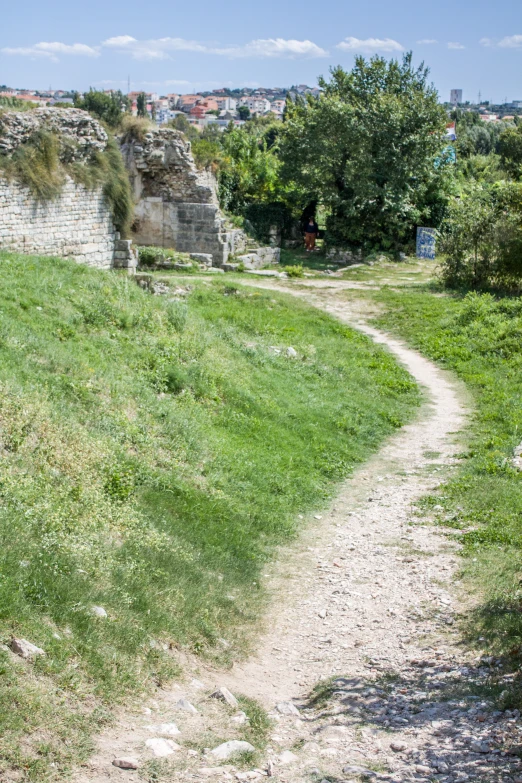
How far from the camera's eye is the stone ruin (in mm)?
23953

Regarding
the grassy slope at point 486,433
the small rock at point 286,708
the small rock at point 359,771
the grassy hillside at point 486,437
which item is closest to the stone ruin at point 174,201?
the grassy hillside at point 486,437

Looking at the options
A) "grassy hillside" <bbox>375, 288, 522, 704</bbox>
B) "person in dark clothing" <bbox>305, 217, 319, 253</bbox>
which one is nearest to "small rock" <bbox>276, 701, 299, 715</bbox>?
"grassy hillside" <bbox>375, 288, 522, 704</bbox>

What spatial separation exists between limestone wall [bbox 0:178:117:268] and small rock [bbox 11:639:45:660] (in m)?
12.9

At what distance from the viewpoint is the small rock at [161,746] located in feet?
13.4

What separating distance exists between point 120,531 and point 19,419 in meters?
1.50

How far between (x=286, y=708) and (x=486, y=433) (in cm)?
724

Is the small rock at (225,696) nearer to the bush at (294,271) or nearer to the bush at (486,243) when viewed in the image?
the bush at (486,243)

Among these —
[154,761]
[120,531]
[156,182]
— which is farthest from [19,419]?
[156,182]

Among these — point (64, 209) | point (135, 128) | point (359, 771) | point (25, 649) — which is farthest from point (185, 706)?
point (135, 128)

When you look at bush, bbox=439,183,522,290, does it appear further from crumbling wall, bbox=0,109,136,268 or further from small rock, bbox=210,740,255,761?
small rock, bbox=210,740,255,761

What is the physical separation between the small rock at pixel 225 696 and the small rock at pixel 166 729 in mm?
521

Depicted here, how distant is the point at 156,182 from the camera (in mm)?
24484

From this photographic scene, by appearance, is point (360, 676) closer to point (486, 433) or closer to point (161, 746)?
point (161, 746)

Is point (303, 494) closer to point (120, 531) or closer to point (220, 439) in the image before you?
point (220, 439)
